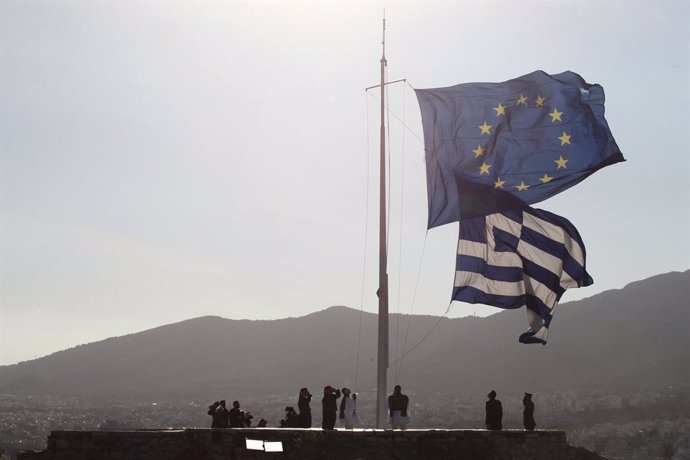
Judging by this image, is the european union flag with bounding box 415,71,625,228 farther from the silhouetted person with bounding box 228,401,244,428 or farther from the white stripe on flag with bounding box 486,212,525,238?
the silhouetted person with bounding box 228,401,244,428

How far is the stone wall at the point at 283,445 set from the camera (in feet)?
55.6

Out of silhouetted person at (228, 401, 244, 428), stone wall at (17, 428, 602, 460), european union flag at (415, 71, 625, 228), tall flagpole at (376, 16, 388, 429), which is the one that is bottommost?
stone wall at (17, 428, 602, 460)

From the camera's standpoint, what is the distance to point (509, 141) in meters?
21.5

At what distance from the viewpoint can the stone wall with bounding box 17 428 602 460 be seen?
667 inches

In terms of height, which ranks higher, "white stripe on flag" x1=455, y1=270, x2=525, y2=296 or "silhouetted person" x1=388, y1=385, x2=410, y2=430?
"white stripe on flag" x1=455, y1=270, x2=525, y2=296

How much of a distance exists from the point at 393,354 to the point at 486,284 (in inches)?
3845

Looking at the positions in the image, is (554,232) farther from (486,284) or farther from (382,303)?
(382,303)

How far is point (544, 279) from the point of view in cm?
2117

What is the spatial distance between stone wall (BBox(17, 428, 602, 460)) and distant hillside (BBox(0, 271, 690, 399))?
7573 cm

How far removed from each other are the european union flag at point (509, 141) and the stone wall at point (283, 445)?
518 cm

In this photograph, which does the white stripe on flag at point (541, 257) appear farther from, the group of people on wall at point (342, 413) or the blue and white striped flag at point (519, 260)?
the group of people on wall at point (342, 413)

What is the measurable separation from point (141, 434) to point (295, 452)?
9.59ft

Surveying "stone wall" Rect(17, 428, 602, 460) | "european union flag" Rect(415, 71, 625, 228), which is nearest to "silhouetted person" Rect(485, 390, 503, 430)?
"stone wall" Rect(17, 428, 602, 460)

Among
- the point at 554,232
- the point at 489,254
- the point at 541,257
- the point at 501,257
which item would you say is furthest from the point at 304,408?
the point at 554,232
